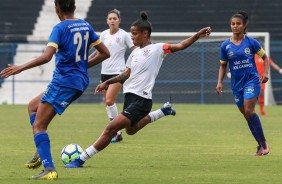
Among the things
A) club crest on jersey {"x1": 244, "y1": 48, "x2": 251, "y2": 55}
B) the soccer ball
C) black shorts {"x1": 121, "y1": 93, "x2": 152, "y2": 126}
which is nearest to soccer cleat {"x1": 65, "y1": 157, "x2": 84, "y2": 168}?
the soccer ball

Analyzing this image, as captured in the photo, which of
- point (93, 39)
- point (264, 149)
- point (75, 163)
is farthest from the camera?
point (264, 149)

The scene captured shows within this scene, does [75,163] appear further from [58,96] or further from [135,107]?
[58,96]

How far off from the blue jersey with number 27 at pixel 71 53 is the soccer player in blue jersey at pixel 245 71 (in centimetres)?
364

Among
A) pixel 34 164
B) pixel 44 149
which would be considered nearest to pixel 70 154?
pixel 34 164

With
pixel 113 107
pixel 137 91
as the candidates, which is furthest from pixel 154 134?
pixel 137 91

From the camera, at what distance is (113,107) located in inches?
587

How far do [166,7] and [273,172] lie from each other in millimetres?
26468

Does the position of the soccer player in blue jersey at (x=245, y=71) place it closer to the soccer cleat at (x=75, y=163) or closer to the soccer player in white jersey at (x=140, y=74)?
the soccer player in white jersey at (x=140, y=74)

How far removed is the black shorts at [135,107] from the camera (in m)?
10.3

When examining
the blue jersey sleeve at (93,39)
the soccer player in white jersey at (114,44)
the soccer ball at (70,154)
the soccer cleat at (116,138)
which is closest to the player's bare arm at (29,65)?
the blue jersey sleeve at (93,39)

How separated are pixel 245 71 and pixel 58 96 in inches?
163

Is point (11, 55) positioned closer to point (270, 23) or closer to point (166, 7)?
point (166, 7)

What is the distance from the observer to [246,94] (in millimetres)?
12414

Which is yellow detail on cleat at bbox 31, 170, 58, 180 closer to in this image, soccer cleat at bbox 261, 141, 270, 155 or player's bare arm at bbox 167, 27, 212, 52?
player's bare arm at bbox 167, 27, 212, 52
